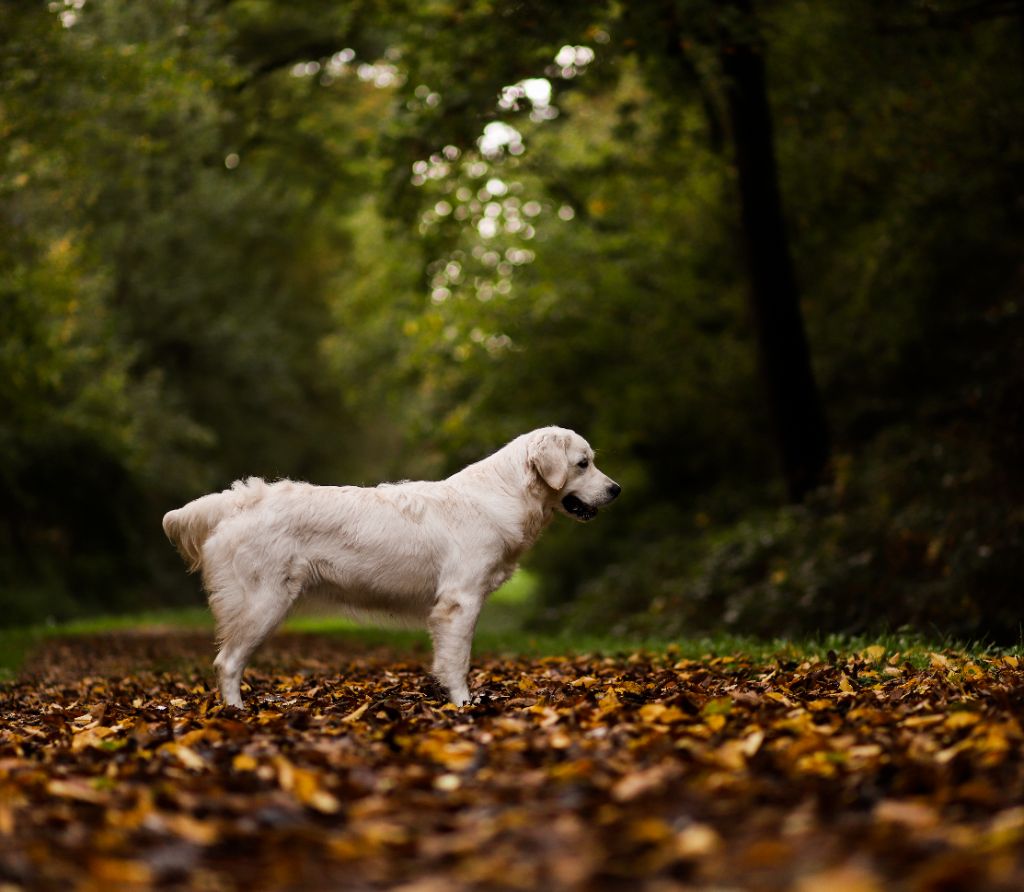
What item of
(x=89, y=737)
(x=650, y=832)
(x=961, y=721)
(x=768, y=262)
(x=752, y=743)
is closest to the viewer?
(x=650, y=832)

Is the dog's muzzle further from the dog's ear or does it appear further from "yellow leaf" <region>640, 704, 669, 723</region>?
"yellow leaf" <region>640, 704, 669, 723</region>

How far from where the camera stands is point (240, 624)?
6945mm

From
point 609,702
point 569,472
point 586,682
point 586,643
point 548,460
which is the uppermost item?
point 548,460

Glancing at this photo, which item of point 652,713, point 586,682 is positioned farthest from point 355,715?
point 586,682

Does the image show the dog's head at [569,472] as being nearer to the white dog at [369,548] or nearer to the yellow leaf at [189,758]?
the white dog at [369,548]

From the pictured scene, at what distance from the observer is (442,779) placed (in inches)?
167

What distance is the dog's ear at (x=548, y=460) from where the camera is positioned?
752cm

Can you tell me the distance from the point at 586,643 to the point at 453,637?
230 inches

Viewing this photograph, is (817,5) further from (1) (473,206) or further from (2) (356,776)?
(2) (356,776)

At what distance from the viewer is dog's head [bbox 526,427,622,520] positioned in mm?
7531

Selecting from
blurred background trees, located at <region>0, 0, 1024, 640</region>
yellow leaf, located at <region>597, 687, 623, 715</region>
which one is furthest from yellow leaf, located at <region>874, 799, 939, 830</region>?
blurred background trees, located at <region>0, 0, 1024, 640</region>

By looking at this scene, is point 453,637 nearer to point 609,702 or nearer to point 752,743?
point 609,702

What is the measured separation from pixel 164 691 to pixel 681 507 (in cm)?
1313

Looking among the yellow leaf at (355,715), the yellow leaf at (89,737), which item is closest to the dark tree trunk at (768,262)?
the yellow leaf at (355,715)
